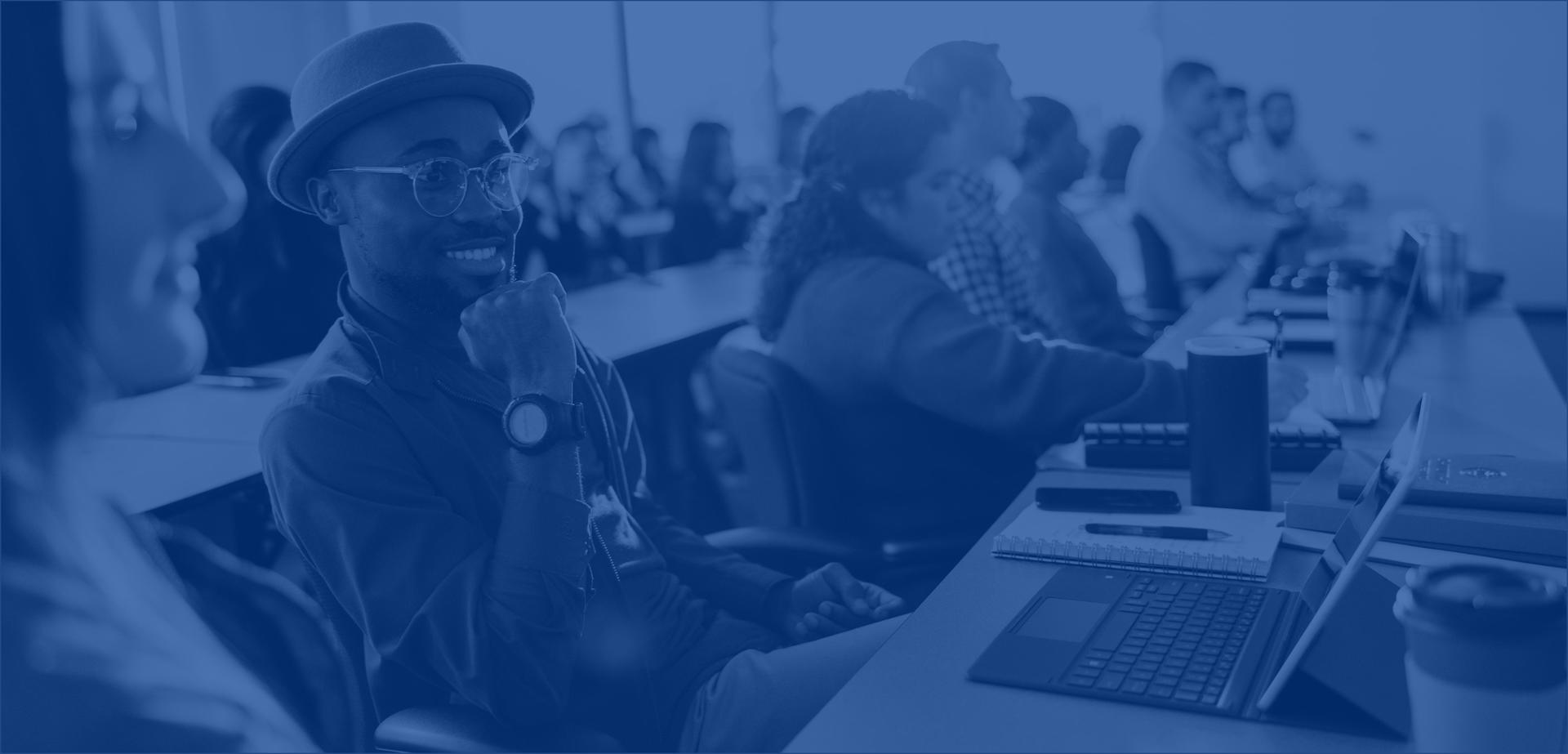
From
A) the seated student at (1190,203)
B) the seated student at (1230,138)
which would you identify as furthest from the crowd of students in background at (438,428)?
the seated student at (1230,138)

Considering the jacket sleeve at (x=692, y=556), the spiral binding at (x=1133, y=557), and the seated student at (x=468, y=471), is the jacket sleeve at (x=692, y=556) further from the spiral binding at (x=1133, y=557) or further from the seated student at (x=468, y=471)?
the spiral binding at (x=1133, y=557)

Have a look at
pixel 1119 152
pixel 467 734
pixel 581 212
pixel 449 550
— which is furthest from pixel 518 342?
pixel 1119 152

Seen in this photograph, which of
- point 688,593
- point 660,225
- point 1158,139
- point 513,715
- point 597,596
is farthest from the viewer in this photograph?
point 660,225

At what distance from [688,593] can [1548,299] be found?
610cm

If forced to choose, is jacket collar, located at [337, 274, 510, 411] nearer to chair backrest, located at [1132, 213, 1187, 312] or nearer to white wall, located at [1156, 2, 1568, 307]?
chair backrest, located at [1132, 213, 1187, 312]

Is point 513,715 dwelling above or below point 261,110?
below

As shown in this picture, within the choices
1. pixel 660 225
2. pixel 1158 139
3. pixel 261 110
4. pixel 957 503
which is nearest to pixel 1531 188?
pixel 1158 139

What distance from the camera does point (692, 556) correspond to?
1.68m

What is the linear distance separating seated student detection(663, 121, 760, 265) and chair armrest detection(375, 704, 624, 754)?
162 inches

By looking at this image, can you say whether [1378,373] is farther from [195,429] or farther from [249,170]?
[249,170]

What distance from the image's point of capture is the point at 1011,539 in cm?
133

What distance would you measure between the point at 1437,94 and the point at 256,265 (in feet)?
18.9

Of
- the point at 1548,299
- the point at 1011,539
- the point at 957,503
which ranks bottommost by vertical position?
the point at 1548,299

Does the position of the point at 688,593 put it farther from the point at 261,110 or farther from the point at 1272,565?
the point at 261,110
